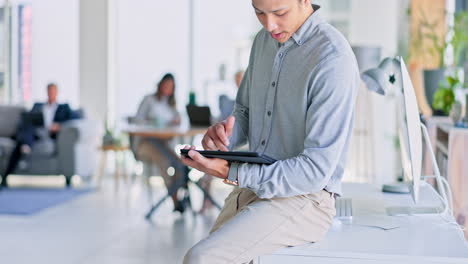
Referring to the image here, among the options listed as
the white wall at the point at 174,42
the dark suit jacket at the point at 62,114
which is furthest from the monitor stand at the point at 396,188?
the white wall at the point at 174,42

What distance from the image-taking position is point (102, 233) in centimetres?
561

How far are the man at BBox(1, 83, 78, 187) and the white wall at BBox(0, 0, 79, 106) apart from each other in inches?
48.3

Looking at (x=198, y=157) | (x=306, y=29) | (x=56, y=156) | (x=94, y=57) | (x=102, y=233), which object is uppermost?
(x=94, y=57)

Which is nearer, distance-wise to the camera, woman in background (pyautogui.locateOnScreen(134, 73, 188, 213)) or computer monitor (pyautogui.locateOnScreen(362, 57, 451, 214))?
computer monitor (pyautogui.locateOnScreen(362, 57, 451, 214))

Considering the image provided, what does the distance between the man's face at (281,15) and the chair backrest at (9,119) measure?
7210 mm

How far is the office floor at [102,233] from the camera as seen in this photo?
482 centimetres

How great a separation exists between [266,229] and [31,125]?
680 cm

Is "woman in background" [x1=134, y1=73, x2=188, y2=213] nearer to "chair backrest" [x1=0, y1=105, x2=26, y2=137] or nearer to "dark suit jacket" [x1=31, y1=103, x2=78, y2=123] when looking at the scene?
"dark suit jacket" [x1=31, y1=103, x2=78, y2=123]

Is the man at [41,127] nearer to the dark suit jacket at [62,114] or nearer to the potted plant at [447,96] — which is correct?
the dark suit jacket at [62,114]

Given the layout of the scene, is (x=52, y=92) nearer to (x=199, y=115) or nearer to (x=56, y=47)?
(x=56, y=47)

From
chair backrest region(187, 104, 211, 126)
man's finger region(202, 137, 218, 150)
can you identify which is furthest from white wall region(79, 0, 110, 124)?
man's finger region(202, 137, 218, 150)

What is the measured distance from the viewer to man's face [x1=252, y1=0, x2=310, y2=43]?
2008 mm

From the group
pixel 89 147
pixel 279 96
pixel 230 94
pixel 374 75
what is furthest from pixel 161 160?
pixel 279 96

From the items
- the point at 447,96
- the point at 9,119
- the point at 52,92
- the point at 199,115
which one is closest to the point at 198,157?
the point at 447,96
